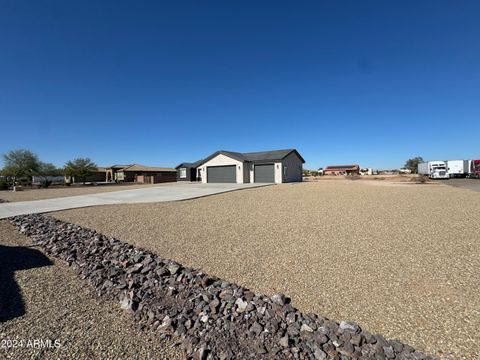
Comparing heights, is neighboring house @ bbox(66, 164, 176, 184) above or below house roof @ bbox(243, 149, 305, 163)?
below

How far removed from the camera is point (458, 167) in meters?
37.1

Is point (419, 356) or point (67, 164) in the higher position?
point (67, 164)

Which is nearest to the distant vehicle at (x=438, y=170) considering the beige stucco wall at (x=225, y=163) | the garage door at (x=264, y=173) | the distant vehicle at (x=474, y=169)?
the distant vehicle at (x=474, y=169)

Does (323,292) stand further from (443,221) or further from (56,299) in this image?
(443,221)

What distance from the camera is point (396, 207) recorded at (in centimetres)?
970

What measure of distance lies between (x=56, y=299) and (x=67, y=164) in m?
44.3

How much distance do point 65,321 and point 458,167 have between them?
170ft

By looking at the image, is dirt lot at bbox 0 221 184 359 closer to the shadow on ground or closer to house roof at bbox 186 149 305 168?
the shadow on ground

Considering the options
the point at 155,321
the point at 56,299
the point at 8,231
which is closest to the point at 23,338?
the point at 56,299

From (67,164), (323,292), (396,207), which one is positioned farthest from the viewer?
(67,164)

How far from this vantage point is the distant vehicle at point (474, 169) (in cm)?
3405

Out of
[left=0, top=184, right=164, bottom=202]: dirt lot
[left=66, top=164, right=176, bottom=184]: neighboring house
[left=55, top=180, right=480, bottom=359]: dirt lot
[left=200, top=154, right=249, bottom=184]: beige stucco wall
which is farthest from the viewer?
[left=66, top=164, right=176, bottom=184]: neighboring house

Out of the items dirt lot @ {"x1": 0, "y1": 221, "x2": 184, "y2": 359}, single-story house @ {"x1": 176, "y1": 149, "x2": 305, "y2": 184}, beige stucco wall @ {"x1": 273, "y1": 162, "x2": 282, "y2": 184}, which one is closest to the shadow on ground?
dirt lot @ {"x1": 0, "y1": 221, "x2": 184, "y2": 359}

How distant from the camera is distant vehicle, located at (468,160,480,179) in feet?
112
